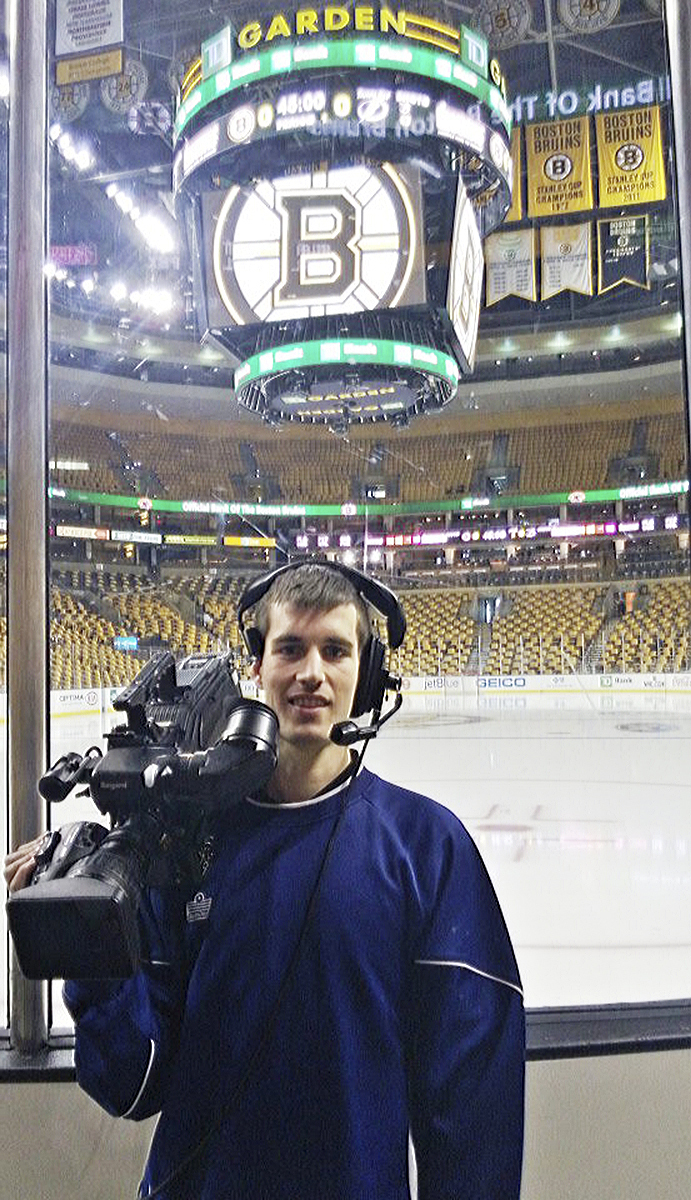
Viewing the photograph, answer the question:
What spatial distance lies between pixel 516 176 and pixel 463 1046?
106 inches

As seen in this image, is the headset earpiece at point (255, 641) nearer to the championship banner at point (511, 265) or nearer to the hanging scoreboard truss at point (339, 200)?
the hanging scoreboard truss at point (339, 200)

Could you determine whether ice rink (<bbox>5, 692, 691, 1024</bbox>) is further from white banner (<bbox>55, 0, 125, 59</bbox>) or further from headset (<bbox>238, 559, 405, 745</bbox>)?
white banner (<bbox>55, 0, 125, 59</bbox>)

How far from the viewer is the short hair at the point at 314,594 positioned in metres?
0.76

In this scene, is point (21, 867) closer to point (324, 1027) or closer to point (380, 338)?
point (324, 1027)

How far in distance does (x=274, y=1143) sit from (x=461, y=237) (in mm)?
3411

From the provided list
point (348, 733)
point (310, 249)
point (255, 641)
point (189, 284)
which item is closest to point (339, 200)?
point (310, 249)

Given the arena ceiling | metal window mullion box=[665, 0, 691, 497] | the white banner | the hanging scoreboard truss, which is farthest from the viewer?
the hanging scoreboard truss

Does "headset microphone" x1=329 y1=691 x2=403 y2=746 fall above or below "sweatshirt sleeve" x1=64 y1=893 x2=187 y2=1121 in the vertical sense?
above

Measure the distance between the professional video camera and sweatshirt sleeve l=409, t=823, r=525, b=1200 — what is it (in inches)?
8.4

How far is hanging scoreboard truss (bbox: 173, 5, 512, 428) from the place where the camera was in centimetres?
280

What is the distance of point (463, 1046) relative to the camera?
0.68 metres

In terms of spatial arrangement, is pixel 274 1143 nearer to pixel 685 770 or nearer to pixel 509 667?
pixel 685 770

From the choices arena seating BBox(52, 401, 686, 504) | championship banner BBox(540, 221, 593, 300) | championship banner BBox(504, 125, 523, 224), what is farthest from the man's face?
championship banner BBox(504, 125, 523, 224)

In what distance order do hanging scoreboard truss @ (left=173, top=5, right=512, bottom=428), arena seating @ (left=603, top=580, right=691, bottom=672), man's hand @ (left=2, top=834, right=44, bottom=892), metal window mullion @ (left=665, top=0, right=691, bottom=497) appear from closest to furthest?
1. man's hand @ (left=2, top=834, right=44, bottom=892)
2. metal window mullion @ (left=665, top=0, right=691, bottom=497)
3. hanging scoreboard truss @ (left=173, top=5, right=512, bottom=428)
4. arena seating @ (left=603, top=580, right=691, bottom=672)
